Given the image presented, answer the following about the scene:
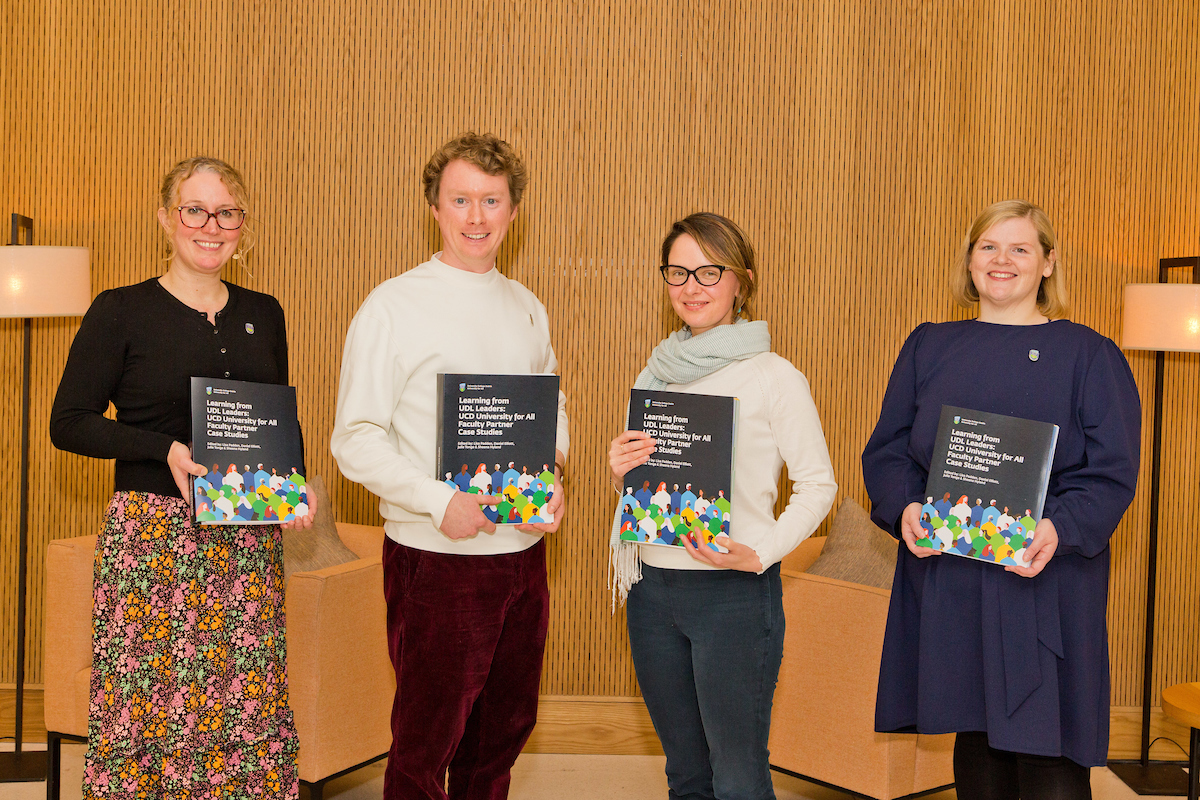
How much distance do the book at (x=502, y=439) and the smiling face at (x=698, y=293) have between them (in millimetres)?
349

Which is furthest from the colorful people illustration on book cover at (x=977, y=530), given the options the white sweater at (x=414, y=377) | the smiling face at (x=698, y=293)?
the white sweater at (x=414, y=377)

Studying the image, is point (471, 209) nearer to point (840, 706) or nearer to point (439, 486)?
A: point (439, 486)

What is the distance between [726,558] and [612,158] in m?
2.02

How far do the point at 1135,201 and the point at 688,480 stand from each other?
2.67 metres

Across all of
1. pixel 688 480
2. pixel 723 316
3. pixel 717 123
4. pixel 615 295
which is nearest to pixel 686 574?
pixel 688 480

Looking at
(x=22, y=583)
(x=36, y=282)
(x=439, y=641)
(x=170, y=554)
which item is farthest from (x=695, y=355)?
(x=22, y=583)

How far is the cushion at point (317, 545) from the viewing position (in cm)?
291

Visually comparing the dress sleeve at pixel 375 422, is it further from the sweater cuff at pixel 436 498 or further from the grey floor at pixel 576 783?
the grey floor at pixel 576 783

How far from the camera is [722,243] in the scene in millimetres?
2020

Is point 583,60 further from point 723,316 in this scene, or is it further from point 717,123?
point 723,316

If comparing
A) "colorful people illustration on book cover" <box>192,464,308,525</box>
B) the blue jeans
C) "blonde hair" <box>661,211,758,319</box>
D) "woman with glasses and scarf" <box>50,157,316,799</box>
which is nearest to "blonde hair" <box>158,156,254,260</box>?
"woman with glasses and scarf" <box>50,157,316,799</box>

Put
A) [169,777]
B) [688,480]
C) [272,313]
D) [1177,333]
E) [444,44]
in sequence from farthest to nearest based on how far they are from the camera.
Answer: [444,44]
[1177,333]
[272,313]
[169,777]
[688,480]

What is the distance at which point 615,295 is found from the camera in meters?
3.50

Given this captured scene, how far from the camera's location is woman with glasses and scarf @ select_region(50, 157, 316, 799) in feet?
6.93
